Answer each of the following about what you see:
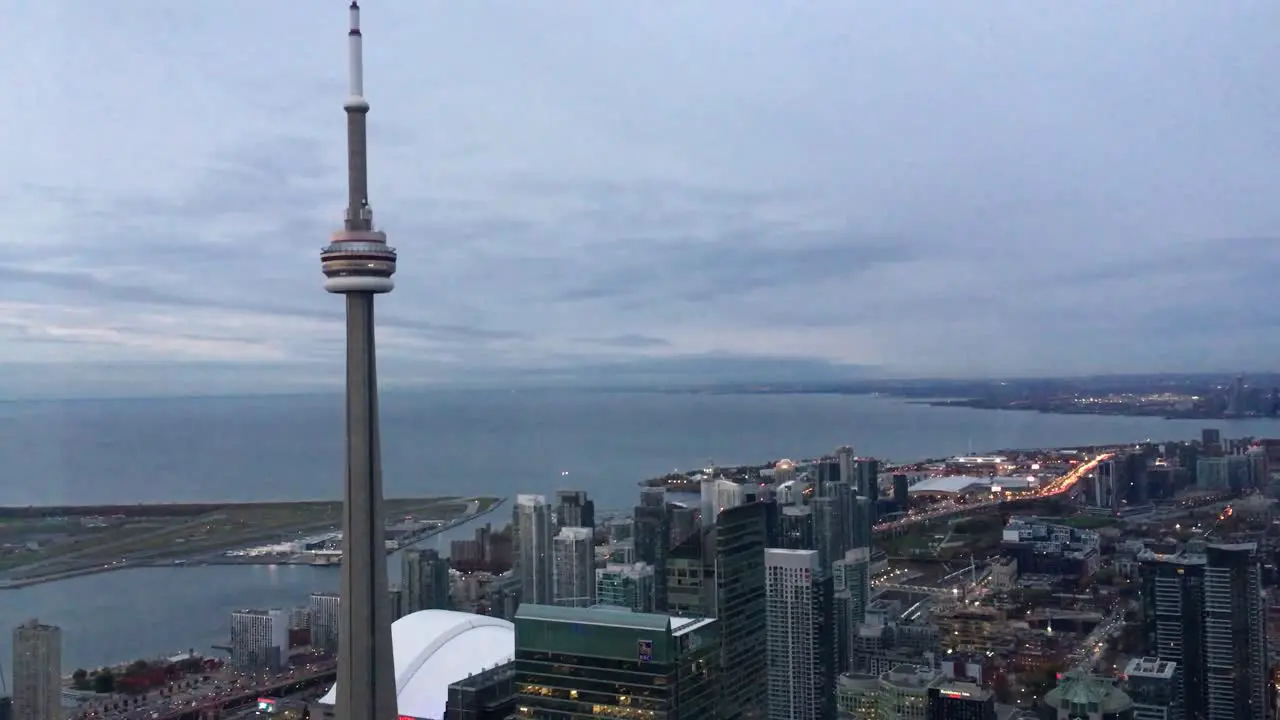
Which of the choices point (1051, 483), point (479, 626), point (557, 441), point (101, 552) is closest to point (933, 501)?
point (1051, 483)

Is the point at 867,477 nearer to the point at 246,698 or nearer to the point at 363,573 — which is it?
the point at 246,698

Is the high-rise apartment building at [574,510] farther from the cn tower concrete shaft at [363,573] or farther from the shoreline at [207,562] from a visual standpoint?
the cn tower concrete shaft at [363,573]

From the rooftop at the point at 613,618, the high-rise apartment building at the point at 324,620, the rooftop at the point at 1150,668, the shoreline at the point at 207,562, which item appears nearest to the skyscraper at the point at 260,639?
the high-rise apartment building at the point at 324,620

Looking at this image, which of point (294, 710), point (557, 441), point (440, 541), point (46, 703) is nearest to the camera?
point (46, 703)

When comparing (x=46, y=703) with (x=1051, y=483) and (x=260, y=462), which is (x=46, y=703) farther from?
(x=1051, y=483)

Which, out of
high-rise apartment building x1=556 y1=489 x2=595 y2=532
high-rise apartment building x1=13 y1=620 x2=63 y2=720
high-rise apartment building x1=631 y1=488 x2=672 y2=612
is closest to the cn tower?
high-rise apartment building x1=13 y1=620 x2=63 y2=720

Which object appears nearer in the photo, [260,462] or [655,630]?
[655,630]
